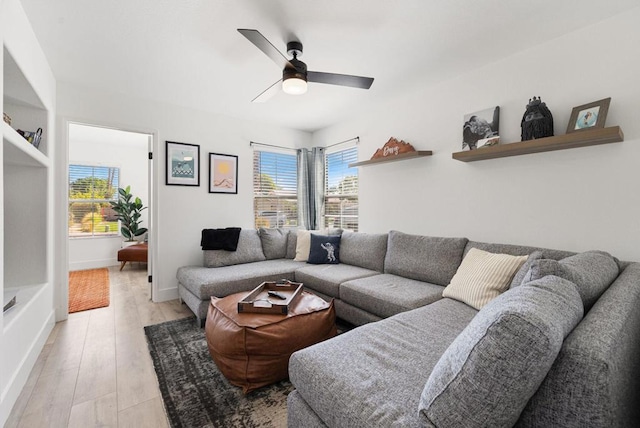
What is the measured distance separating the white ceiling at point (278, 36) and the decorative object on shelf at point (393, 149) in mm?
580

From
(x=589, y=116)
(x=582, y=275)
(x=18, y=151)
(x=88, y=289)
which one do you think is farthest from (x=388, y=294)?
(x=88, y=289)

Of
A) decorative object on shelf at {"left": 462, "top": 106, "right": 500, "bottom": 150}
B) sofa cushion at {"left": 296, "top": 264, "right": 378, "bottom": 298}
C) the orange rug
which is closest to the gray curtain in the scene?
sofa cushion at {"left": 296, "top": 264, "right": 378, "bottom": 298}

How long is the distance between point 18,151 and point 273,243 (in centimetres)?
249

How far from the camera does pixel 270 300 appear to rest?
2141 mm

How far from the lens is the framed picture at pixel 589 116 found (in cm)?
187

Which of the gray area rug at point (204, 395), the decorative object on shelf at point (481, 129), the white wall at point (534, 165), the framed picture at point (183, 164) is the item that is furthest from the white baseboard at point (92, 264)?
the decorative object on shelf at point (481, 129)

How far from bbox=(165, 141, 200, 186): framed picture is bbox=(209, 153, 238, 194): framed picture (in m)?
0.18

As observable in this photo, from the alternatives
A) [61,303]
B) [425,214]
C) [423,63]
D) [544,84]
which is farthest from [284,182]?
[544,84]

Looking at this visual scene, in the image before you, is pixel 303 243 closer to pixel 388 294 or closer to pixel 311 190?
pixel 311 190

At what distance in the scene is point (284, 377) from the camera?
1857 millimetres

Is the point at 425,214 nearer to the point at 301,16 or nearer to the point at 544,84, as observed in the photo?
the point at 544,84

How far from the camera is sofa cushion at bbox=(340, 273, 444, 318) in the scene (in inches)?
84.4

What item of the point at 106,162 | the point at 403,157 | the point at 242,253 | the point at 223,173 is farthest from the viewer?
the point at 106,162

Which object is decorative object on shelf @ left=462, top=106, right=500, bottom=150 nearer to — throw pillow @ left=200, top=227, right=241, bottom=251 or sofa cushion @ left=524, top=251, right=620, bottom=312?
sofa cushion @ left=524, top=251, right=620, bottom=312
